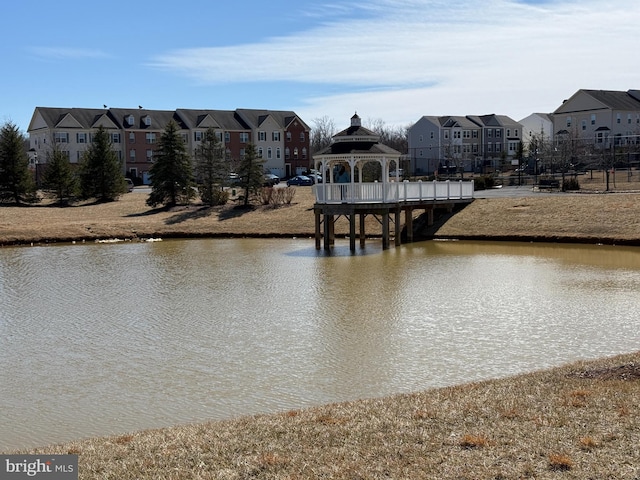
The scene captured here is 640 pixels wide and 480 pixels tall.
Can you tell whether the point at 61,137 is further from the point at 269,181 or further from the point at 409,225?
the point at 409,225

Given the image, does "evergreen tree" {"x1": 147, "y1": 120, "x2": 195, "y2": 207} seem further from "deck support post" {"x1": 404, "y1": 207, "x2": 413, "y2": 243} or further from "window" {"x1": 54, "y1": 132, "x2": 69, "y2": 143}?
"window" {"x1": 54, "y1": 132, "x2": 69, "y2": 143}

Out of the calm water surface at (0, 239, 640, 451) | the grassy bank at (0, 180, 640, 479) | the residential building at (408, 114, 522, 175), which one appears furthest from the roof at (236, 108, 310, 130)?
the grassy bank at (0, 180, 640, 479)

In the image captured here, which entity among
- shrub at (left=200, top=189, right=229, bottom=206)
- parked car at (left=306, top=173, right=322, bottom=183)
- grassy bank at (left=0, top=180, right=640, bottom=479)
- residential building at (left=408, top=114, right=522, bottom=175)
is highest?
residential building at (left=408, top=114, right=522, bottom=175)

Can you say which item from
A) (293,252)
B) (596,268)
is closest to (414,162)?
(293,252)

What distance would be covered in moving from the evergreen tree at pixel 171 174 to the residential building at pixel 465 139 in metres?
39.8

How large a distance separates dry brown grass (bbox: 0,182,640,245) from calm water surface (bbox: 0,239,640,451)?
5.15 meters

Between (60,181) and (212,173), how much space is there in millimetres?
12774

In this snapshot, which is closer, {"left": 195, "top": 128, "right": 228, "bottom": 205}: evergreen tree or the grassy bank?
the grassy bank

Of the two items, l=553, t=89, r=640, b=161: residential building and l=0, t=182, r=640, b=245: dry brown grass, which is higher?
l=553, t=89, r=640, b=161: residential building

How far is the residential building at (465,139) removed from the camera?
86.2 meters

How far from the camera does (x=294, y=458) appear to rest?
6891 mm

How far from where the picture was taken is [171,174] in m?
48.2

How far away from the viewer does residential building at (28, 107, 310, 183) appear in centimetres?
7819

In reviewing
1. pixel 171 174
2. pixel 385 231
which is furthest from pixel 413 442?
pixel 171 174
